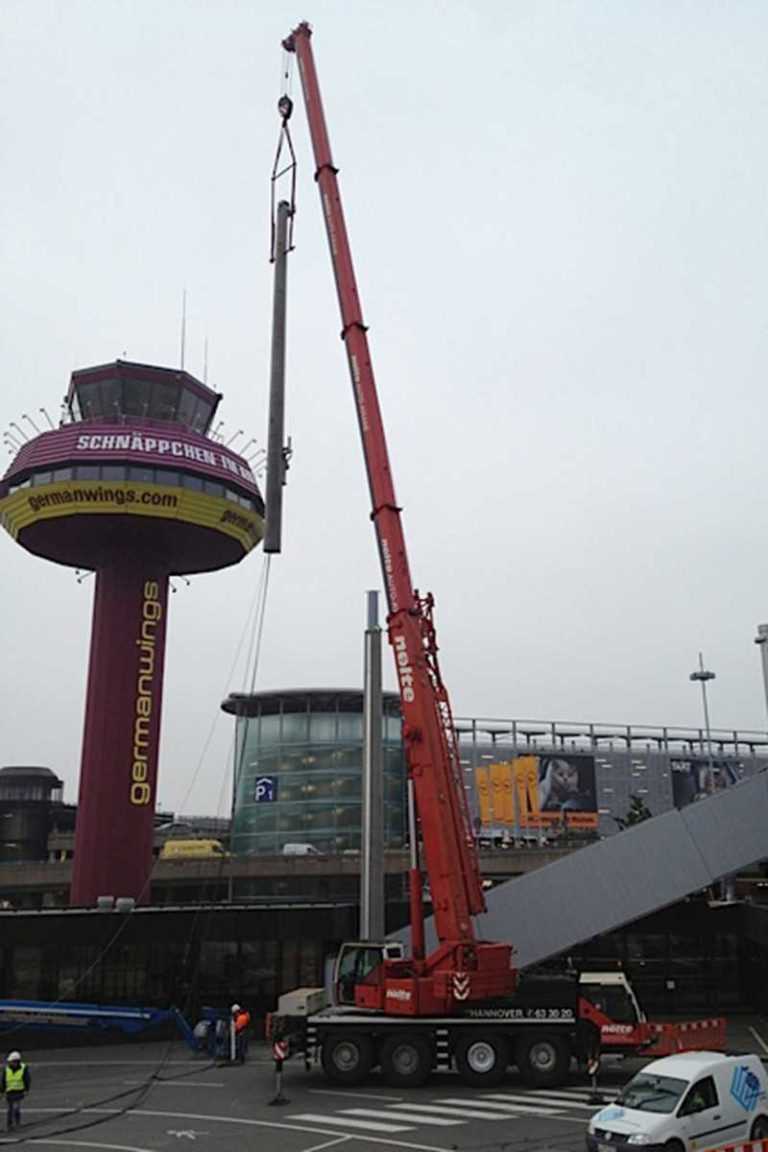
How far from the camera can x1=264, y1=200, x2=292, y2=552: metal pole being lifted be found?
85.1 ft

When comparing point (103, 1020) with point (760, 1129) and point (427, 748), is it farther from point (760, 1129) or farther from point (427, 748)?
point (760, 1129)

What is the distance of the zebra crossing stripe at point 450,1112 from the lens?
21.0 m

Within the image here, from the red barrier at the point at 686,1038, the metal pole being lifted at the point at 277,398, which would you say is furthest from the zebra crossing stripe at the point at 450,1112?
the metal pole being lifted at the point at 277,398

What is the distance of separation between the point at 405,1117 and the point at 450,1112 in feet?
3.48

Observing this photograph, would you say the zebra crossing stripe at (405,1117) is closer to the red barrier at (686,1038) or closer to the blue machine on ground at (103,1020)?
the red barrier at (686,1038)

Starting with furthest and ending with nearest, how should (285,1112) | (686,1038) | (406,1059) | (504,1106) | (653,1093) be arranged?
(686,1038) → (406,1059) → (504,1106) → (285,1112) → (653,1093)

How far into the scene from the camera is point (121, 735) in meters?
48.6

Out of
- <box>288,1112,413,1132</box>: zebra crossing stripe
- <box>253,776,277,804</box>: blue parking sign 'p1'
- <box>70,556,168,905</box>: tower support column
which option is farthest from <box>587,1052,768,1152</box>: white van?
Result: <box>253,776,277,804</box>: blue parking sign 'p1'

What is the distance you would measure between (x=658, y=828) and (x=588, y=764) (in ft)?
221

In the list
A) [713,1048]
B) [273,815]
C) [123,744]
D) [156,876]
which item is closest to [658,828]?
[713,1048]

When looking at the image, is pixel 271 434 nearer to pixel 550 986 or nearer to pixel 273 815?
pixel 550 986

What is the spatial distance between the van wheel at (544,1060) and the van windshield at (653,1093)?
763cm

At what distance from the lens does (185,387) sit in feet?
177

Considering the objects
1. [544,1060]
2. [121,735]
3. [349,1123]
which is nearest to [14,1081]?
[349,1123]
